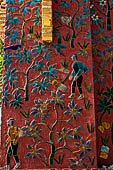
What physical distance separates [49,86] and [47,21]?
0.64 meters

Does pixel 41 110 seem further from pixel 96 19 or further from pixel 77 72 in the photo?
pixel 96 19

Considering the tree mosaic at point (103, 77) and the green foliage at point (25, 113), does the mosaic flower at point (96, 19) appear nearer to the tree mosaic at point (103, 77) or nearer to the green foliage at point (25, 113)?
the tree mosaic at point (103, 77)

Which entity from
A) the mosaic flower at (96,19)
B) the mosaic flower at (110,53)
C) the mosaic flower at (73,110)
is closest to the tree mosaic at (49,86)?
the mosaic flower at (73,110)

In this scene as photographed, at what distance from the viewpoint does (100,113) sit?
9.32 feet

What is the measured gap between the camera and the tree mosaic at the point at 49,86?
101 inches

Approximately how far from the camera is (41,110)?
2641 millimetres

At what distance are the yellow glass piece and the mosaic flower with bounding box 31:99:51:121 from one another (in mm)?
612

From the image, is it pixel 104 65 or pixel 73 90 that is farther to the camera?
pixel 104 65

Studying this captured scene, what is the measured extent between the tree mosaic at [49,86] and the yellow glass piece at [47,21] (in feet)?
0.26

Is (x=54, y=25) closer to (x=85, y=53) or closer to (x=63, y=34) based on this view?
(x=63, y=34)

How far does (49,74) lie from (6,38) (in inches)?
22.0

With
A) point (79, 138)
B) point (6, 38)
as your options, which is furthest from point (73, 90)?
point (6, 38)

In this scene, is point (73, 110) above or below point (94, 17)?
below

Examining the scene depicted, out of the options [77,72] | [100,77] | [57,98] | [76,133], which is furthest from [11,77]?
[100,77]
